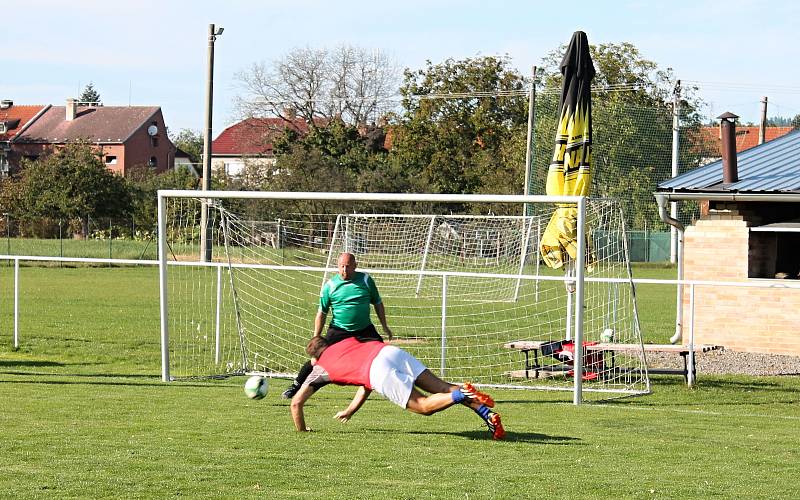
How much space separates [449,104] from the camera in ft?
216

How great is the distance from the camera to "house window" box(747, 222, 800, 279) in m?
19.9

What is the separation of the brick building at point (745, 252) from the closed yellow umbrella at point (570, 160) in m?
4.13

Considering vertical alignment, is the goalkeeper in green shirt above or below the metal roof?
below

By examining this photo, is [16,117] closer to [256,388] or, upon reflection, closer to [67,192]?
[67,192]

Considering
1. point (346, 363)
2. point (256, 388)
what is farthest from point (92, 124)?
point (346, 363)

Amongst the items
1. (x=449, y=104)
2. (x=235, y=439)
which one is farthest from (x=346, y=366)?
(x=449, y=104)

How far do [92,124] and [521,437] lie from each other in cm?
8357

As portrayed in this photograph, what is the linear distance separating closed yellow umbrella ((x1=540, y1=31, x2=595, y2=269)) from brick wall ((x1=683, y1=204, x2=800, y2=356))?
4.78 meters

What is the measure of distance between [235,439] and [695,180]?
12809 millimetres

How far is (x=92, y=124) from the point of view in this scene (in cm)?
8956

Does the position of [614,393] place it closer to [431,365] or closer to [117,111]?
[431,365]

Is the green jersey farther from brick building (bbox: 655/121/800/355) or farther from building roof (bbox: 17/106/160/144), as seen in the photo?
building roof (bbox: 17/106/160/144)

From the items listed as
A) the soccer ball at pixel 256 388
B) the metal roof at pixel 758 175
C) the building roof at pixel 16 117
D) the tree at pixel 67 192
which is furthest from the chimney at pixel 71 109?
the soccer ball at pixel 256 388

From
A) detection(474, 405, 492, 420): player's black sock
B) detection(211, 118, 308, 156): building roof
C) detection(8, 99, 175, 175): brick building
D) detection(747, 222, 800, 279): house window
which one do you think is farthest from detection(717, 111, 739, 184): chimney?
detection(8, 99, 175, 175): brick building
